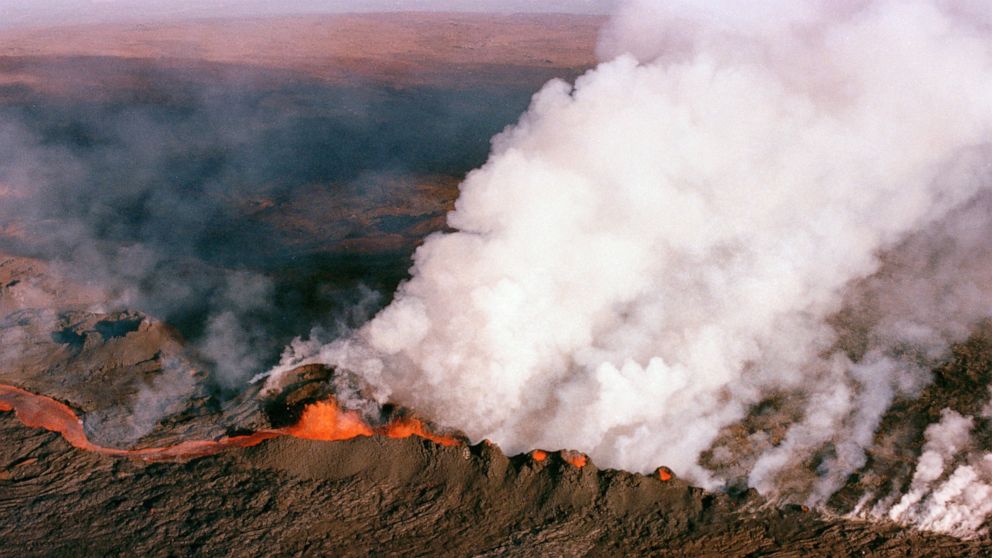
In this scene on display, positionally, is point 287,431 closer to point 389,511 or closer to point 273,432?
point 273,432

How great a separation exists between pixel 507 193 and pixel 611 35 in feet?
17.1

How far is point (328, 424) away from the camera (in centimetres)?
1077

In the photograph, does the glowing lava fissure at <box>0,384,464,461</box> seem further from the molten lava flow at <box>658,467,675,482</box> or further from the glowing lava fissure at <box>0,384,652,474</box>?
the molten lava flow at <box>658,467,675,482</box>

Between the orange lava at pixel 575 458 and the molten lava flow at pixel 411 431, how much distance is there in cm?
190

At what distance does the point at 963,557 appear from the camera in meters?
8.65

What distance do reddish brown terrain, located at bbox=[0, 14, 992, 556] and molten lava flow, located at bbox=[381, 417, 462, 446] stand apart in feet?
0.10

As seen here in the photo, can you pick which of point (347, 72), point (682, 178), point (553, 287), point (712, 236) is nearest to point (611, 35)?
point (682, 178)

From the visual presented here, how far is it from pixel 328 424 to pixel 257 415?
1.34m

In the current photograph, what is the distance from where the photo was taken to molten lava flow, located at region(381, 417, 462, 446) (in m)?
10.8

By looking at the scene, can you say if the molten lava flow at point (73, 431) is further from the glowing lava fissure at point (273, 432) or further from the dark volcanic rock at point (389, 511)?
the dark volcanic rock at point (389, 511)

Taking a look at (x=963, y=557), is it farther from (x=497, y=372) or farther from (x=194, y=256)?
(x=194, y=256)

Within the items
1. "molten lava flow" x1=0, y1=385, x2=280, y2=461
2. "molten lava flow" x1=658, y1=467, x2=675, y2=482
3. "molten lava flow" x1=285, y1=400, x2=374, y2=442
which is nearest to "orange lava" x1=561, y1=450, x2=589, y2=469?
"molten lava flow" x1=658, y1=467, x2=675, y2=482

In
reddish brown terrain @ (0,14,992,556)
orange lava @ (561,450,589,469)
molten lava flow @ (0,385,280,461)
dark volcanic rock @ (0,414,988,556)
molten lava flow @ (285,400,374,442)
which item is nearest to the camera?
dark volcanic rock @ (0,414,988,556)

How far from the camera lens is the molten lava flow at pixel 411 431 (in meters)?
10.8
